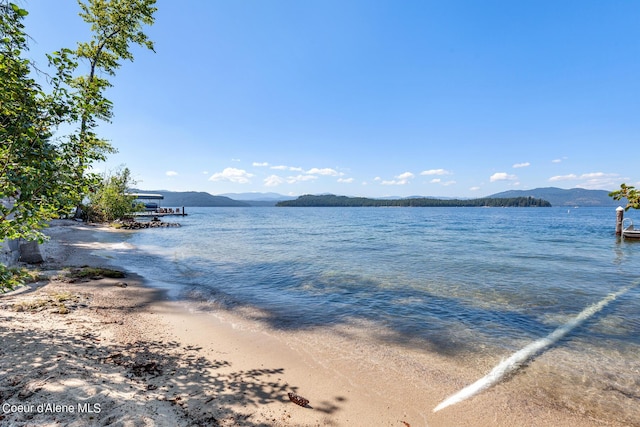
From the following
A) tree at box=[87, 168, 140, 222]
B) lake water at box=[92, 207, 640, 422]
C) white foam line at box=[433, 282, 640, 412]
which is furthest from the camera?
tree at box=[87, 168, 140, 222]

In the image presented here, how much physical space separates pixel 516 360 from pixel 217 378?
6.83 metres

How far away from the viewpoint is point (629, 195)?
3.23 meters

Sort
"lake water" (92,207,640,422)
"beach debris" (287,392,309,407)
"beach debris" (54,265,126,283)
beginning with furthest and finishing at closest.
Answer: "beach debris" (54,265,126,283)
"lake water" (92,207,640,422)
"beach debris" (287,392,309,407)

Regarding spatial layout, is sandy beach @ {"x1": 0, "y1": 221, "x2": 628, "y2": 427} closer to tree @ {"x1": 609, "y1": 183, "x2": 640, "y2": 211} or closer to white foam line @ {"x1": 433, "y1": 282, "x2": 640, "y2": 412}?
white foam line @ {"x1": 433, "y1": 282, "x2": 640, "y2": 412}

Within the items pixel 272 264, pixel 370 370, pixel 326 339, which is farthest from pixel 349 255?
pixel 370 370

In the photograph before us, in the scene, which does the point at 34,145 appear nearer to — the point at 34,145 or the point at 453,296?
the point at 34,145

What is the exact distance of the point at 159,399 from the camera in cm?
440

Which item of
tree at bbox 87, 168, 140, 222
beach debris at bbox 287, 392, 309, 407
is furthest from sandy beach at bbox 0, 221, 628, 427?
tree at bbox 87, 168, 140, 222

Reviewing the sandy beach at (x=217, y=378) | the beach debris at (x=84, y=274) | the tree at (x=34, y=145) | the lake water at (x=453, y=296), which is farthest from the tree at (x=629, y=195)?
the beach debris at (x=84, y=274)

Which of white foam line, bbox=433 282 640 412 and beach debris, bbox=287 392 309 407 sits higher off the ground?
beach debris, bbox=287 392 309 407

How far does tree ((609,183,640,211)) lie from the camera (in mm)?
3094

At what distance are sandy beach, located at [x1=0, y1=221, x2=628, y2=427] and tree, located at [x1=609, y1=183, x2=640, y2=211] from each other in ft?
13.1

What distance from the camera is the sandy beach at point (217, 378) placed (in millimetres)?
4078

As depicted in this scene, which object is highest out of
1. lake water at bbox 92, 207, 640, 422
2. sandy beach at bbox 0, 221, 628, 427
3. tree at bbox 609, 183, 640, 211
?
tree at bbox 609, 183, 640, 211
